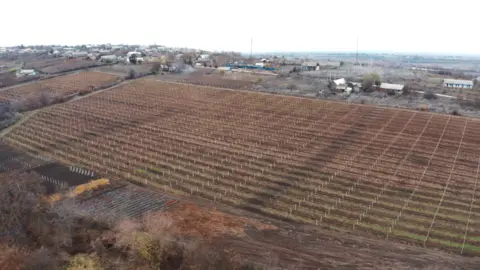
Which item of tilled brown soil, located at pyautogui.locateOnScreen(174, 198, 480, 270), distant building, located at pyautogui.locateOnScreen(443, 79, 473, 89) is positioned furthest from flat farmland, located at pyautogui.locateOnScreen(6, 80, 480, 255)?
distant building, located at pyautogui.locateOnScreen(443, 79, 473, 89)

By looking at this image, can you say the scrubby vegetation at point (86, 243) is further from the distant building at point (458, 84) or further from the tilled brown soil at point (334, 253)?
the distant building at point (458, 84)

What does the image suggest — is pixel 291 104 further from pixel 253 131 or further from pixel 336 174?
pixel 336 174

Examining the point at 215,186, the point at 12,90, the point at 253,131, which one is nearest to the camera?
the point at 215,186

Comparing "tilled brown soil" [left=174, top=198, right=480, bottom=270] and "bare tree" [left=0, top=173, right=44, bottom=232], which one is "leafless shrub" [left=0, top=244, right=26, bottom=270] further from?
"tilled brown soil" [left=174, top=198, right=480, bottom=270]

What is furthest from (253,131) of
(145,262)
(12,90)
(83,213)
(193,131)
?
(12,90)

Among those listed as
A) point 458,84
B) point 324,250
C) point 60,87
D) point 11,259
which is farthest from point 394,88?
point 60,87
